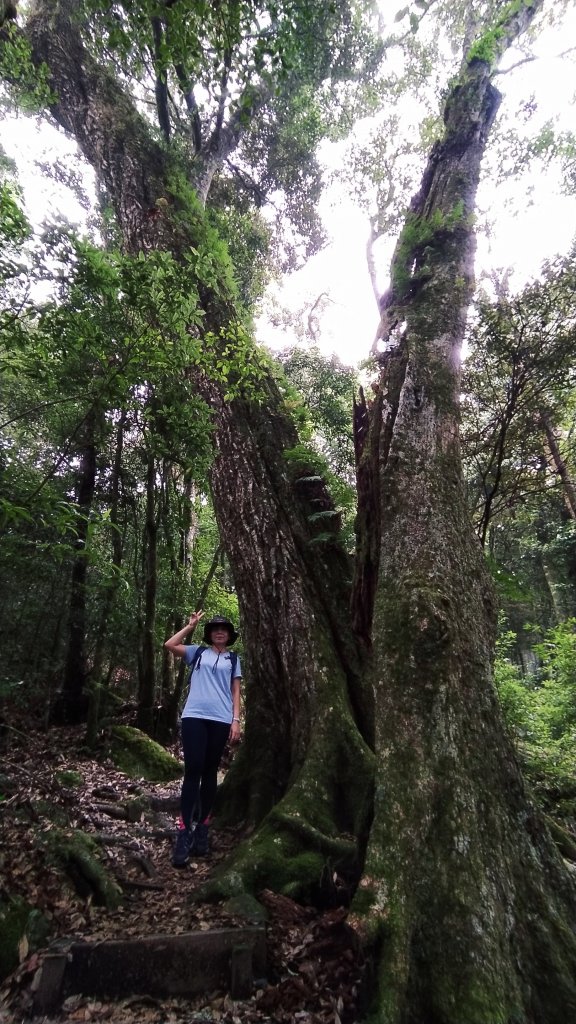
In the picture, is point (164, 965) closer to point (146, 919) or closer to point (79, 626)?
point (146, 919)

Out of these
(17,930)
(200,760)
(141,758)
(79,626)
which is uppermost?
(79,626)

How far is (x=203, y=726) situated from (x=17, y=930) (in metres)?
1.75

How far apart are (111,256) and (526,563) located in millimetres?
17559

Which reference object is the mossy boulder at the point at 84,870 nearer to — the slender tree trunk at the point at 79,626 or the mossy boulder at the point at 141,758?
the mossy boulder at the point at 141,758

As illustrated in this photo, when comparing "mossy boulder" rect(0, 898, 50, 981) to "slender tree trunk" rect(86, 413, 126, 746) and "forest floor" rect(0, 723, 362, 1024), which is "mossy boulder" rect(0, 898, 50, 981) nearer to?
"forest floor" rect(0, 723, 362, 1024)

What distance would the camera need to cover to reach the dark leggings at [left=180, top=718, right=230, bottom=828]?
4238mm

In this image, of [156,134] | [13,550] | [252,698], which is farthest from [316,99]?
[252,698]

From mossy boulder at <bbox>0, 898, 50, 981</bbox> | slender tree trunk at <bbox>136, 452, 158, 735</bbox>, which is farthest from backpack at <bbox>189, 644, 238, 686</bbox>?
slender tree trunk at <bbox>136, 452, 158, 735</bbox>

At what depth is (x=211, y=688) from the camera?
14.5ft

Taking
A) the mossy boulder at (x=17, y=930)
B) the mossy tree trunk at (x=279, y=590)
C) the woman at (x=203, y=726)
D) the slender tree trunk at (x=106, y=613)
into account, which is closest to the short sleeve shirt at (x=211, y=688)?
the woman at (x=203, y=726)

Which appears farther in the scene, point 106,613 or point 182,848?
point 106,613

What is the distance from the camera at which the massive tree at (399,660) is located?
251 centimetres

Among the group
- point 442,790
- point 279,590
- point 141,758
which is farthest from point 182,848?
point 141,758

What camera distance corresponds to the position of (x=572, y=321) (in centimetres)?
538
